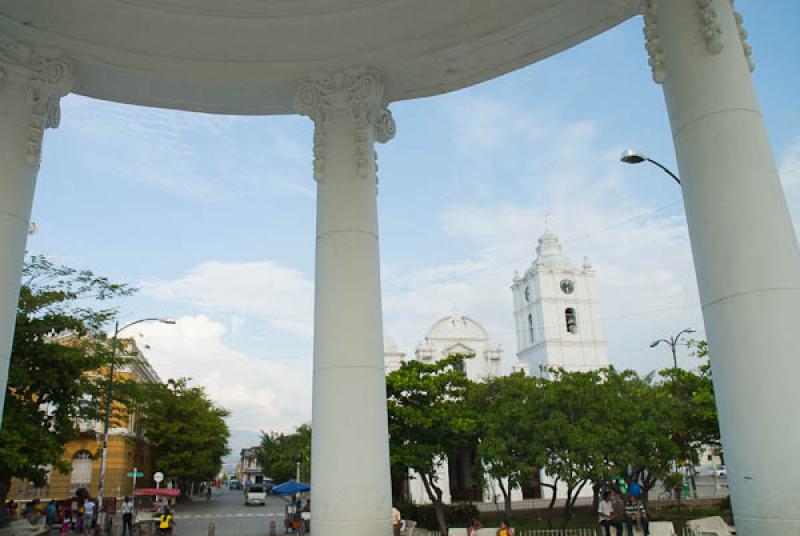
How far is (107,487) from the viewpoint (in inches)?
2277

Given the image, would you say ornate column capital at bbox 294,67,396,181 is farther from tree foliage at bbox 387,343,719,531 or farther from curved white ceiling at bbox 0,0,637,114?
tree foliage at bbox 387,343,719,531

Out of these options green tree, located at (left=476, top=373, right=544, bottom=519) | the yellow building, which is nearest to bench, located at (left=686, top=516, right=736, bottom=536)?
green tree, located at (left=476, top=373, right=544, bottom=519)

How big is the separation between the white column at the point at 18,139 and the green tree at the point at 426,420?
24.8 meters

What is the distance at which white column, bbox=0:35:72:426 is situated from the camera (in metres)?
9.18

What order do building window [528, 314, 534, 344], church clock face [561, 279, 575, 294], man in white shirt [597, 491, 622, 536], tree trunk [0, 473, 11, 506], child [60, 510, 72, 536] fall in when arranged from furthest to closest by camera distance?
building window [528, 314, 534, 344]
church clock face [561, 279, 575, 294]
child [60, 510, 72, 536]
tree trunk [0, 473, 11, 506]
man in white shirt [597, 491, 622, 536]

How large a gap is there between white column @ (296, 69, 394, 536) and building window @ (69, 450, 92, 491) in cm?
5358

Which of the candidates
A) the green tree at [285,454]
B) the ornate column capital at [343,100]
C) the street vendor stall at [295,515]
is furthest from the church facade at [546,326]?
the ornate column capital at [343,100]

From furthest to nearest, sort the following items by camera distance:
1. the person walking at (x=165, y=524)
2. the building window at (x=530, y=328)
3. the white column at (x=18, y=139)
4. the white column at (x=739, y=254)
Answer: the building window at (x=530, y=328)
the person walking at (x=165, y=524)
the white column at (x=18, y=139)
the white column at (x=739, y=254)

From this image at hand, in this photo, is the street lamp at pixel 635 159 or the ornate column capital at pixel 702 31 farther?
the street lamp at pixel 635 159

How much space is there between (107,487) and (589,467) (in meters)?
45.6

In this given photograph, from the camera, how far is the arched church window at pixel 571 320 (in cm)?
8256

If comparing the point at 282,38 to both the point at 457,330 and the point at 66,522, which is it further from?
the point at 457,330

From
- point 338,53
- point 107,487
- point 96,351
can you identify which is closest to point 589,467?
point 96,351

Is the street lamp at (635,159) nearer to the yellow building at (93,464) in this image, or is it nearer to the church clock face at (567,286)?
→ the yellow building at (93,464)
